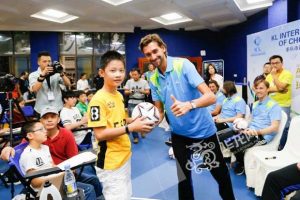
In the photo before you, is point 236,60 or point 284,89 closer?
point 284,89

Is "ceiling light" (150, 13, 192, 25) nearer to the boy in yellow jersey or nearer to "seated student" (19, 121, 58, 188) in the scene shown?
"seated student" (19, 121, 58, 188)

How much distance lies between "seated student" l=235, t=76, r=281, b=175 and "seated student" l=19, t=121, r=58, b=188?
2.03 metres

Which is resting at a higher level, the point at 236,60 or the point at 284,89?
the point at 236,60

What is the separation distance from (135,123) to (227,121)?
7.86 feet

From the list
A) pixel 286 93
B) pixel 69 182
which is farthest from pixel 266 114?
pixel 69 182

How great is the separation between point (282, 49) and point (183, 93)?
359cm

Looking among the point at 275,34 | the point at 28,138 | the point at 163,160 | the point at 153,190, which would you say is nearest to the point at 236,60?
the point at 275,34

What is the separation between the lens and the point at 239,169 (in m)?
3.24

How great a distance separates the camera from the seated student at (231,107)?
3.55 metres

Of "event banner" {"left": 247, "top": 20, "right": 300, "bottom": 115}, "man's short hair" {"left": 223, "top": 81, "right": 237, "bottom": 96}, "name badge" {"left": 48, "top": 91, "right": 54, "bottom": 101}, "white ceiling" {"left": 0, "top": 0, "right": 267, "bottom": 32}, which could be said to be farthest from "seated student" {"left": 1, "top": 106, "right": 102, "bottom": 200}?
"white ceiling" {"left": 0, "top": 0, "right": 267, "bottom": 32}

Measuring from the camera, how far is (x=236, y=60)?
10047 millimetres

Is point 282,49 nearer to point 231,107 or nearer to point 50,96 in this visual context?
point 231,107

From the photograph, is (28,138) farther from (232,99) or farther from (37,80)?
(232,99)

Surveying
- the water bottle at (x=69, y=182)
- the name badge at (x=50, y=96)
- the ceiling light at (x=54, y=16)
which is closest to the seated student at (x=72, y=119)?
the name badge at (x=50, y=96)
